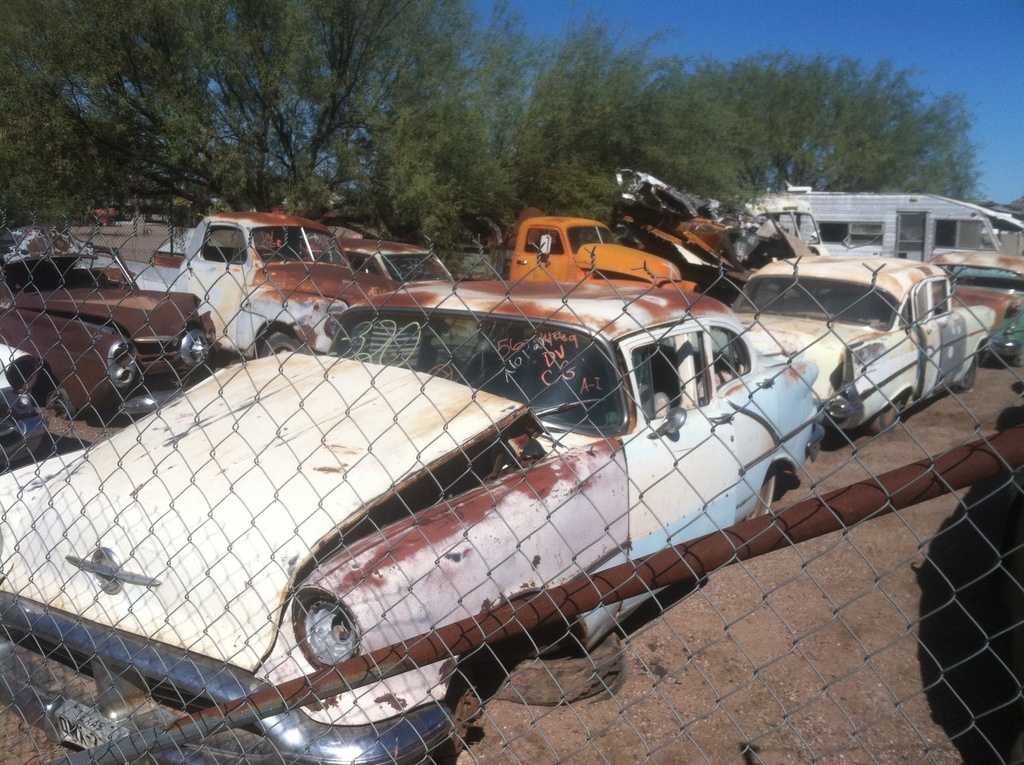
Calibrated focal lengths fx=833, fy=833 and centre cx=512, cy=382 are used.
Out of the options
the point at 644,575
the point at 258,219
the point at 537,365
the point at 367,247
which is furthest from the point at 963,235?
the point at 644,575

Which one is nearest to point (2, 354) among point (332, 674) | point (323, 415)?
point (323, 415)

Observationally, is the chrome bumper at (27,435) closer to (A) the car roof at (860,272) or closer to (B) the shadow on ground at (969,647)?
(B) the shadow on ground at (969,647)

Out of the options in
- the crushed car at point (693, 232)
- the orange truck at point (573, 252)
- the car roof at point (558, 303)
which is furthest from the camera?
the crushed car at point (693, 232)

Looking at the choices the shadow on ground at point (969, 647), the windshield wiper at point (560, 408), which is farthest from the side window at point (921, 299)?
the windshield wiper at point (560, 408)

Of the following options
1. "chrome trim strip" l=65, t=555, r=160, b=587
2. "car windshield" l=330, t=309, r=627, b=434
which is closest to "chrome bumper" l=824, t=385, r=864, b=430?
"car windshield" l=330, t=309, r=627, b=434

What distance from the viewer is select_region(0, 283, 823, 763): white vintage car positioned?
2.39m

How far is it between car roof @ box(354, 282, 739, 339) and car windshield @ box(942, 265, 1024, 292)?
742 centimetres

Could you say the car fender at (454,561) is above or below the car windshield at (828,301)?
above

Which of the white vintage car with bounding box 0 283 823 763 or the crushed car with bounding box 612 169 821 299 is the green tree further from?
the white vintage car with bounding box 0 283 823 763

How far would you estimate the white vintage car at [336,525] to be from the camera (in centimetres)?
239

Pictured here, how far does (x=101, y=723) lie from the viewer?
8.27 ft

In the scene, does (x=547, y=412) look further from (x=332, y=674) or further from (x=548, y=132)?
(x=548, y=132)

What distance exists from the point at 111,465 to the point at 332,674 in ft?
5.88

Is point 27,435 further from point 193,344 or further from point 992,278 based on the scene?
point 992,278
